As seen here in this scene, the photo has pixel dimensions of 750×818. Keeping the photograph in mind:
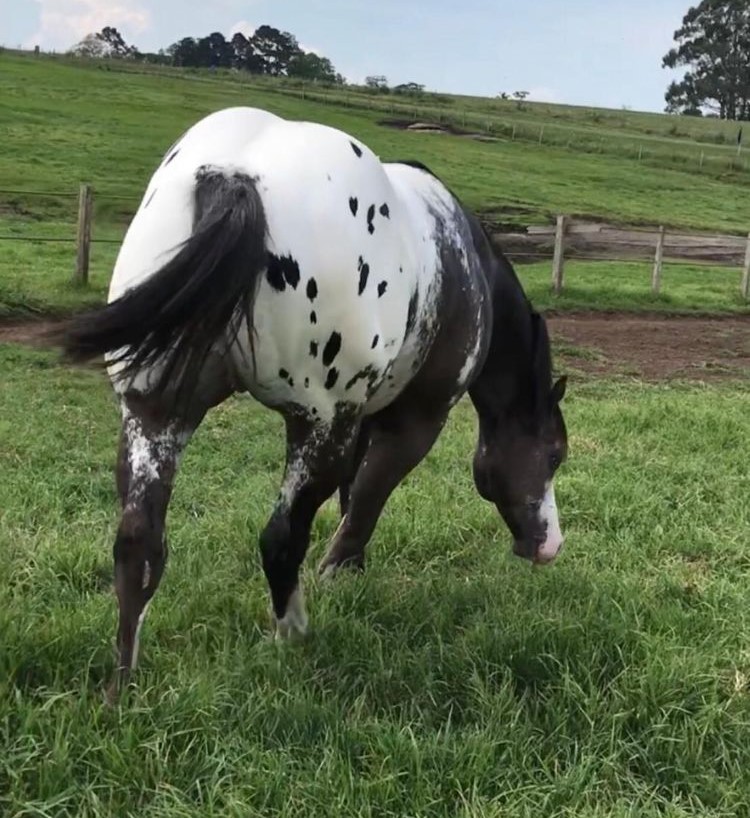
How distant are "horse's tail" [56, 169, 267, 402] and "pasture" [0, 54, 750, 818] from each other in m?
0.95

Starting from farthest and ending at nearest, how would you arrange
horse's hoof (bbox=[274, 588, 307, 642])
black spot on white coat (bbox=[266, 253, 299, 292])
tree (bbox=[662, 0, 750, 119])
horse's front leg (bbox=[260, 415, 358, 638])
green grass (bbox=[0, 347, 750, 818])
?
tree (bbox=[662, 0, 750, 119]) → horse's hoof (bbox=[274, 588, 307, 642]) → horse's front leg (bbox=[260, 415, 358, 638]) → black spot on white coat (bbox=[266, 253, 299, 292]) → green grass (bbox=[0, 347, 750, 818])

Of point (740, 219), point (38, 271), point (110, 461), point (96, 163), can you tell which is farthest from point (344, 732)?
point (740, 219)

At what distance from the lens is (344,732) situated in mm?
2547

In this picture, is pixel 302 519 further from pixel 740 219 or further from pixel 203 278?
pixel 740 219

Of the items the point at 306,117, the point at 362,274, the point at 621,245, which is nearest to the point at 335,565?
the point at 362,274

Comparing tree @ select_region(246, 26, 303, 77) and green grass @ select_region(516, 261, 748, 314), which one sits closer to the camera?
green grass @ select_region(516, 261, 748, 314)

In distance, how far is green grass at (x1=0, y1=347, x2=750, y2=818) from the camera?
2.33 meters

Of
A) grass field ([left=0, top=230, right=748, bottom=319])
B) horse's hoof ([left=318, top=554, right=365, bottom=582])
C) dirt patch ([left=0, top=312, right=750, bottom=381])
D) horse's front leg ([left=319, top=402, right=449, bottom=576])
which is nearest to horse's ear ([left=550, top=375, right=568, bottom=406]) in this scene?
horse's front leg ([left=319, top=402, right=449, bottom=576])

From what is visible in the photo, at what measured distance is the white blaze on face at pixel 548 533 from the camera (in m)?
3.85

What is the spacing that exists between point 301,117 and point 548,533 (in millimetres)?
35309

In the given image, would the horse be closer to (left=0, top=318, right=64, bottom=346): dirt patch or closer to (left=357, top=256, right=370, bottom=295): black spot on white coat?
(left=357, top=256, right=370, bottom=295): black spot on white coat

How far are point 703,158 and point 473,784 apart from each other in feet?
144

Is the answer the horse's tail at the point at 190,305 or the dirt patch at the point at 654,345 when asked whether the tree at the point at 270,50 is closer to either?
the dirt patch at the point at 654,345

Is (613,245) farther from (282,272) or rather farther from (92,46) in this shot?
(92,46)
